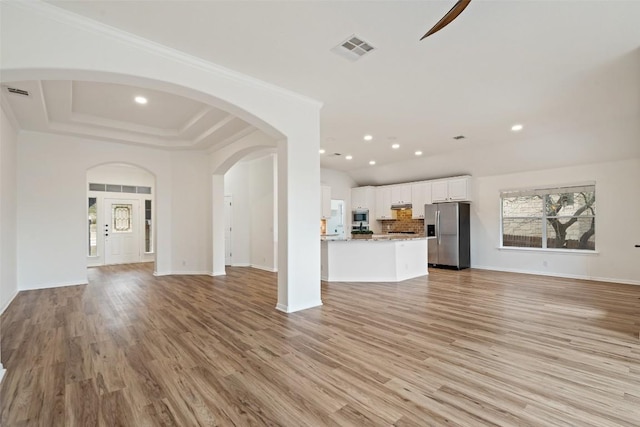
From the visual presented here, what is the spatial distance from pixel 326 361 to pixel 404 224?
784 centimetres

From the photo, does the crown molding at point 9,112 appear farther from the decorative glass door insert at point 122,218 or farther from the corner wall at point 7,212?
the decorative glass door insert at point 122,218

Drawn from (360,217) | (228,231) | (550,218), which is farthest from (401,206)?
(228,231)

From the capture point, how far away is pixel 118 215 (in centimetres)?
984

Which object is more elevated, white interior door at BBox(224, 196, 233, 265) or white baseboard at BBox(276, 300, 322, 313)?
white interior door at BBox(224, 196, 233, 265)

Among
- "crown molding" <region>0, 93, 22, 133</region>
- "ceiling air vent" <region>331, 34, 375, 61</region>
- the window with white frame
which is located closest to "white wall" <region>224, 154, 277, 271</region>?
"crown molding" <region>0, 93, 22, 133</region>

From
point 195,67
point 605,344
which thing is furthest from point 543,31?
point 195,67

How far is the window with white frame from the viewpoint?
678 cm

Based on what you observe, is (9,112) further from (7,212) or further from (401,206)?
(401,206)

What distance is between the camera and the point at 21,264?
5.71 meters

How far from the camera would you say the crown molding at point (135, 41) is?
2.51 metres

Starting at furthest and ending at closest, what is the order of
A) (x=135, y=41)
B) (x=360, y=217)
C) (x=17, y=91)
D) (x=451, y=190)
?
(x=360, y=217)
(x=451, y=190)
(x=17, y=91)
(x=135, y=41)

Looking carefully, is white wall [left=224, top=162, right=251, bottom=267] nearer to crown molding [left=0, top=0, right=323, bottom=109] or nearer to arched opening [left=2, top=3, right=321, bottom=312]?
arched opening [left=2, top=3, right=321, bottom=312]

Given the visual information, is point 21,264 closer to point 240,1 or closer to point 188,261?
point 188,261

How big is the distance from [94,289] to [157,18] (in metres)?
5.39
